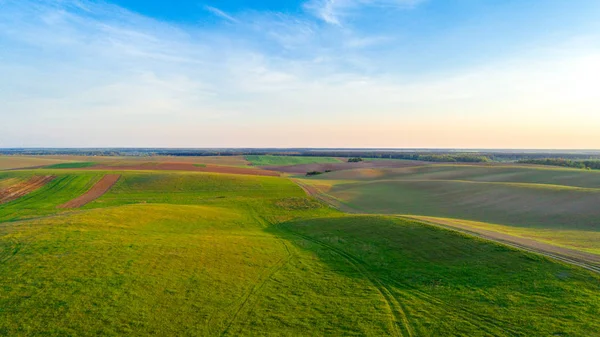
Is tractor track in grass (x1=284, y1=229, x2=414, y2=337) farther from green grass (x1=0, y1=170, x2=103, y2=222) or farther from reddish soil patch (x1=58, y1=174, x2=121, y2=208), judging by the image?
reddish soil patch (x1=58, y1=174, x2=121, y2=208)

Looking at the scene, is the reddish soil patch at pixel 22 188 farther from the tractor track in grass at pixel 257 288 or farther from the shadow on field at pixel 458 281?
the shadow on field at pixel 458 281

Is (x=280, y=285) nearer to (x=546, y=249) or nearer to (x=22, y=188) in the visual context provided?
(x=546, y=249)

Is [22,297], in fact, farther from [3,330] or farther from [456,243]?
[456,243]

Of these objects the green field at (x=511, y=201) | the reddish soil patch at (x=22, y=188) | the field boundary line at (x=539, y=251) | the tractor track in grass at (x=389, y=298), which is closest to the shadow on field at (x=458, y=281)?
the tractor track in grass at (x=389, y=298)

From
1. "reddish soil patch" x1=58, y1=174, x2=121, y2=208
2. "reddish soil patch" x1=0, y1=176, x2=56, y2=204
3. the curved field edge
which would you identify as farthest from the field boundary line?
"reddish soil patch" x1=0, y1=176, x2=56, y2=204

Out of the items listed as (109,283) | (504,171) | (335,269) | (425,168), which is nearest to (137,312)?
(109,283)

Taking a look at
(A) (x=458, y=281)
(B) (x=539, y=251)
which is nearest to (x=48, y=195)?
(A) (x=458, y=281)
